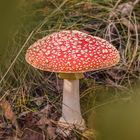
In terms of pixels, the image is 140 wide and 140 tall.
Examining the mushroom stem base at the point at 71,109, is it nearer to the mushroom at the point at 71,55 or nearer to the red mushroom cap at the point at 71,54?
the mushroom at the point at 71,55

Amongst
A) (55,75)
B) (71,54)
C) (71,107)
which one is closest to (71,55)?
(71,54)

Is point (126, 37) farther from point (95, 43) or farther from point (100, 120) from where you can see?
point (100, 120)

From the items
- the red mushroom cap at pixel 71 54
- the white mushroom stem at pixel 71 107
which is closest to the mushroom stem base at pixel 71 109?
the white mushroom stem at pixel 71 107

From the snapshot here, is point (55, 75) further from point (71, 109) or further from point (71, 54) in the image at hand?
point (71, 54)

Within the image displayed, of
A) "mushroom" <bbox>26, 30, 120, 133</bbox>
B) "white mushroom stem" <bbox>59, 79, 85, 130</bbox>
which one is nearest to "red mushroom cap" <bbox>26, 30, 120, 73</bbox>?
"mushroom" <bbox>26, 30, 120, 133</bbox>

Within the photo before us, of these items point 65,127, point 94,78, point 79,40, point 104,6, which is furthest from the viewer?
point 104,6

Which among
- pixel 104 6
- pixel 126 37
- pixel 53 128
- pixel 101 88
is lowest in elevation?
pixel 53 128

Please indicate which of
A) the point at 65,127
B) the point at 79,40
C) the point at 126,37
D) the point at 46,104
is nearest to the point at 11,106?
the point at 46,104
